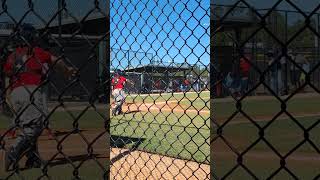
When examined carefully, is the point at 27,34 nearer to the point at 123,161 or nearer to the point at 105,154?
the point at 105,154

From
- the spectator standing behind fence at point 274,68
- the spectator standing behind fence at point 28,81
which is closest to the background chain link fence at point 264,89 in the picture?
the spectator standing behind fence at point 274,68

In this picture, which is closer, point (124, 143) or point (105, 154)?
point (105, 154)

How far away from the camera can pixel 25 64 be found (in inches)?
115

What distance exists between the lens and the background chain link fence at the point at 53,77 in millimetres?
2289

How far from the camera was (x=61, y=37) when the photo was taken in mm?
2475

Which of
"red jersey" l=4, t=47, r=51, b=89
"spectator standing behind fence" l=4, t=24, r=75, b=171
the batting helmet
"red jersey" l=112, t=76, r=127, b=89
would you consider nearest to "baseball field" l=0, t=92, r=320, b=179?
"spectator standing behind fence" l=4, t=24, r=75, b=171

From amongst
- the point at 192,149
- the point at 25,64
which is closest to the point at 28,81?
the point at 25,64

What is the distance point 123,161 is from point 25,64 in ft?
10.3

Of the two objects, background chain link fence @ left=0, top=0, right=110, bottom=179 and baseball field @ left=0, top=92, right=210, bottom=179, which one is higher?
background chain link fence @ left=0, top=0, right=110, bottom=179

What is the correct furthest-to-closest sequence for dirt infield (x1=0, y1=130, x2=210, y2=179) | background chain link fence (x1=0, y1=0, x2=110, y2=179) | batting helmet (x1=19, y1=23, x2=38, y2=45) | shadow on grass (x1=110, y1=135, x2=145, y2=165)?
shadow on grass (x1=110, y1=135, x2=145, y2=165) < dirt infield (x1=0, y1=130, x2=210, y2=179) < batting helmet (x1=19, y1=23, x2=38, y2=45) < background chain link fence (x1=0, y1=0, x2=110, y2=179)

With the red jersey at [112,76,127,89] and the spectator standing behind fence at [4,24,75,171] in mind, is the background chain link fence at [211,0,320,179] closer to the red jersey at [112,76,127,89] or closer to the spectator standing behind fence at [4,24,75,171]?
the spectator standing behind fence at [4,24,75,171]

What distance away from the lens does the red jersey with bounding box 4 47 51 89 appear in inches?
107

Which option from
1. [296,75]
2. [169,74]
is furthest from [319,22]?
[169,74]

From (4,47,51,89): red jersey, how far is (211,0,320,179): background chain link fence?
2.95ft
